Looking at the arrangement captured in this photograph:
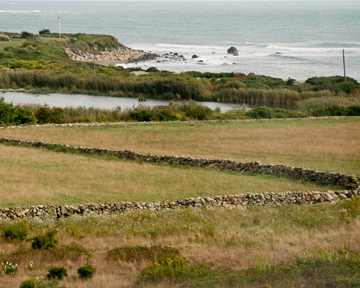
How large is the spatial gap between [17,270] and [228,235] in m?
5.12

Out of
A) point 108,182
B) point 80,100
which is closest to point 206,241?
point 108,182

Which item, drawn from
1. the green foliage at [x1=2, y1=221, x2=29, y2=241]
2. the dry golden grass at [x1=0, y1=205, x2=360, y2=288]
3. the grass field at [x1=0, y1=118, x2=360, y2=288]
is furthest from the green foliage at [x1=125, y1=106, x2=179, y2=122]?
the green foliage at [x1=2, y1=221, x2=29, y2=241]

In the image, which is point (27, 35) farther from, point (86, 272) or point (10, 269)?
point (86, 272)

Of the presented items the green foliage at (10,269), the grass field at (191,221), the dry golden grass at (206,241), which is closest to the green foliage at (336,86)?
the grass field at (191,221)

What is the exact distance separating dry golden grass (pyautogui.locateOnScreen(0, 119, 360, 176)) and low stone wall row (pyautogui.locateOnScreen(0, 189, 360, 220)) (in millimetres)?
4125

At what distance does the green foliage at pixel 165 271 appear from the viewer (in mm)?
10172

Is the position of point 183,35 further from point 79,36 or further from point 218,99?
point 218,99

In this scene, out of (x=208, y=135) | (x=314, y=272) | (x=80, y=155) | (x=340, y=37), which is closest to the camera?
(x=314, y=272)

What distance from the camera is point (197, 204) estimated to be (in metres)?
17.0

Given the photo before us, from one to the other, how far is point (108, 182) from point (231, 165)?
18.1ft

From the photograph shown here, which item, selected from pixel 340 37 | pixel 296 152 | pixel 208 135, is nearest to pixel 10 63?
pixel 208 135

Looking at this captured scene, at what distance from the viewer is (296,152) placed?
25906mm

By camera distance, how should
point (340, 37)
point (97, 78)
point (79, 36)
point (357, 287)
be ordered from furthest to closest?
point (340, 37) < point (79, 36) < point (97, 78) < point (357, 287)

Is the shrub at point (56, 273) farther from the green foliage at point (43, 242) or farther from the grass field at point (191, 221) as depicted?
the green foliage at point (43, 242)
